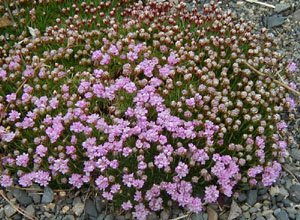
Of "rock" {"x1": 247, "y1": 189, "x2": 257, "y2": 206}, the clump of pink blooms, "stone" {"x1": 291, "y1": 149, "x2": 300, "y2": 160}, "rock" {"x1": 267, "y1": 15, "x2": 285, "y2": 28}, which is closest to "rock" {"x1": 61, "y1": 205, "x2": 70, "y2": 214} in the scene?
the clump of pink blooms

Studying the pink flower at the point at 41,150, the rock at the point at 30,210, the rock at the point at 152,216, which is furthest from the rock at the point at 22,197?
the rock at the point at 152,216

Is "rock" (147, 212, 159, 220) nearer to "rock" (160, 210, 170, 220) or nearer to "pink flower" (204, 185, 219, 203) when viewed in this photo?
"rock" (160, 210, 170, 220)

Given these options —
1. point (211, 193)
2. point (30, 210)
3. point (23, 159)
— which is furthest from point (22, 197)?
point (211, 193)

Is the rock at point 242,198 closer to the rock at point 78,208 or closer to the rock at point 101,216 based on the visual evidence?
the rock at point 101,216

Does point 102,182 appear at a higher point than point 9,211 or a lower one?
higher

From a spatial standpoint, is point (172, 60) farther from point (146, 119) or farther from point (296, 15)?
point (296, 15)

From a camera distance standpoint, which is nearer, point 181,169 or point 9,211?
point 181,169
